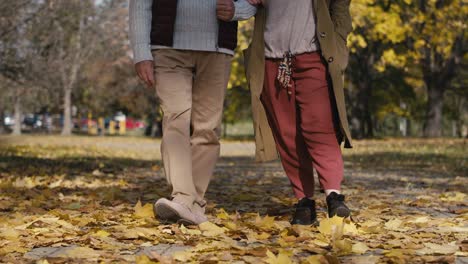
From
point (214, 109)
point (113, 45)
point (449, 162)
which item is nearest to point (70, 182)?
point (214, 109)

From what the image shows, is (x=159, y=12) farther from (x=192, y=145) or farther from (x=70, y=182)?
(x=70, y=182)

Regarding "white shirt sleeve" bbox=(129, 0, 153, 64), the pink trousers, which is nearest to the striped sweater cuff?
"white shirt sleeve" bbox=(129, 0, 153, 64)

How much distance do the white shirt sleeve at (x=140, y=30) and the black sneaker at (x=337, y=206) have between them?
4.99 feet

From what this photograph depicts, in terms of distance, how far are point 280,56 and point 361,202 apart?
256 cm

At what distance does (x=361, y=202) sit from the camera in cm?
727

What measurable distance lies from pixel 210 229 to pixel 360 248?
3.63 ft

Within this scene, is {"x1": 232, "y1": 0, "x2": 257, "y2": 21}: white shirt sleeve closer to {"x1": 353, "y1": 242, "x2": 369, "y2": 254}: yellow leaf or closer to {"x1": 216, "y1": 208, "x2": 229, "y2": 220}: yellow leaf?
{"x1": 216, "y1": 208, "x2": 229, "y2": 220}: yellow leaf

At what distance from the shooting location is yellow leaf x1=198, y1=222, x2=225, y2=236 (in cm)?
478

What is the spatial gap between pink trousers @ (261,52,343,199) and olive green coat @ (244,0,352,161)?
8 centimetres

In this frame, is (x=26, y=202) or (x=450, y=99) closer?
(x=26, y=202)

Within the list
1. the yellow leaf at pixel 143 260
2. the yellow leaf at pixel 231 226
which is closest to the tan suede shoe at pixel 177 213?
the yellow leaf at pixel 231 226

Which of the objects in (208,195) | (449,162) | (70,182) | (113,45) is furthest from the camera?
(113,45)

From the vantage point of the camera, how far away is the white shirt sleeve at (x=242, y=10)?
5195mm

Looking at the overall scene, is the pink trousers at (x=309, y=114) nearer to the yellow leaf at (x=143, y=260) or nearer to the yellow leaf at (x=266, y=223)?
the yellow leaf at (x=266, y=223)
